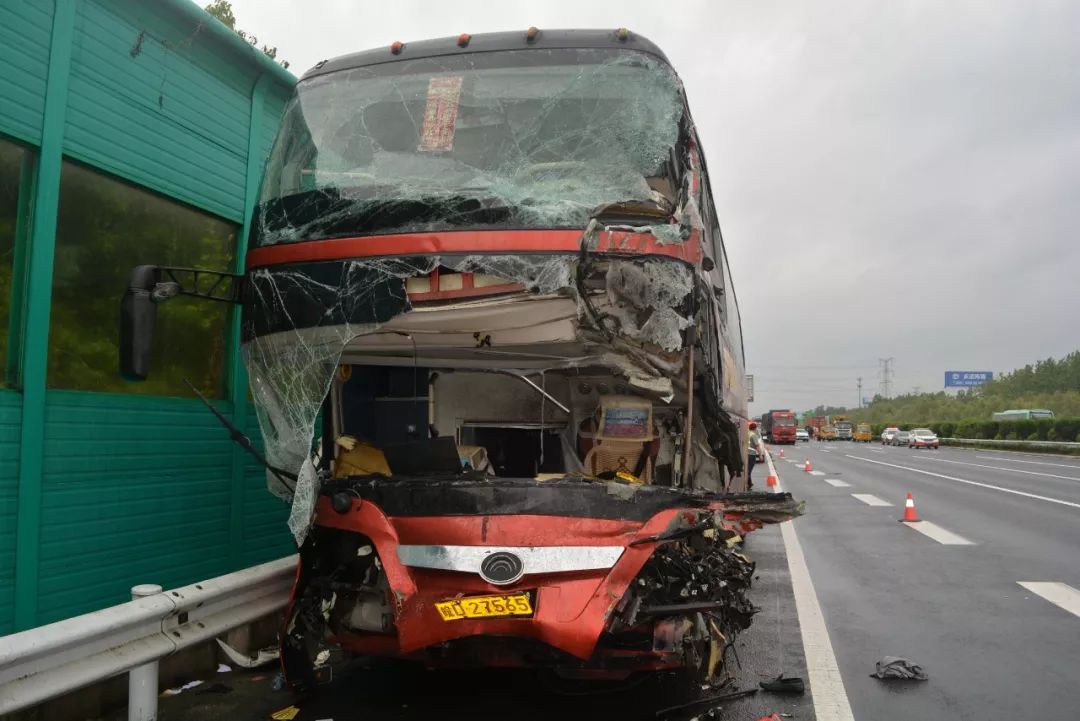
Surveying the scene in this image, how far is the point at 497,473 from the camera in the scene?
5250 mm

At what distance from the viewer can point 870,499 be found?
16.8 metres

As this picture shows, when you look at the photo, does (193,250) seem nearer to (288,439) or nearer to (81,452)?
(81,452)

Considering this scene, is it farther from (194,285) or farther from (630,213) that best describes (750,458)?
(194,285)

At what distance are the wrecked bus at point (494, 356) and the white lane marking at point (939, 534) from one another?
712 centimetres

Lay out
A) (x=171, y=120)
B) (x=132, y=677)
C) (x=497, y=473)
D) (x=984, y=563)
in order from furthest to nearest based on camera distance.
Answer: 1. (x=984, y=563)
2. (x=171, y=120)
3. (x=497, y=473)
4. (x=132, y=677)

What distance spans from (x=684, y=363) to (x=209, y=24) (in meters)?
4.44

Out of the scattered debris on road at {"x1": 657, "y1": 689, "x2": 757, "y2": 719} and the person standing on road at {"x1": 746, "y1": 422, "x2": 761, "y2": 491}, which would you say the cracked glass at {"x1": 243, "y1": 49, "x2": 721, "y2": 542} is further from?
the person standing on road at {"x1": 746, "y1": 422, "x2": 761, "y2": 491}

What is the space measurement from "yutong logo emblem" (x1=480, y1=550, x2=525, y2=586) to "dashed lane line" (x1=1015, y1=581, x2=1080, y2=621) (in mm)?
5295

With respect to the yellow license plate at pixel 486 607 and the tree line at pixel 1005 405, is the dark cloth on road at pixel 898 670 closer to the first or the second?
the yellow license plate at pixel 486 607

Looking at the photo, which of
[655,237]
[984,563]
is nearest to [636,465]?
[655,237]

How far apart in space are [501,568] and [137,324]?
6.84 ft

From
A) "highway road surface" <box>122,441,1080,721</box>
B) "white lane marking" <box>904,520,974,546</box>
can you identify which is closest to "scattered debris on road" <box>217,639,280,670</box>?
"highway road surface" <box>122,441,1080,721</box>

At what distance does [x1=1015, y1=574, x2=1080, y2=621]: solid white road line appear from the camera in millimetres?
6922

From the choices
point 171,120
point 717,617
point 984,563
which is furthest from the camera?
point 984,563
